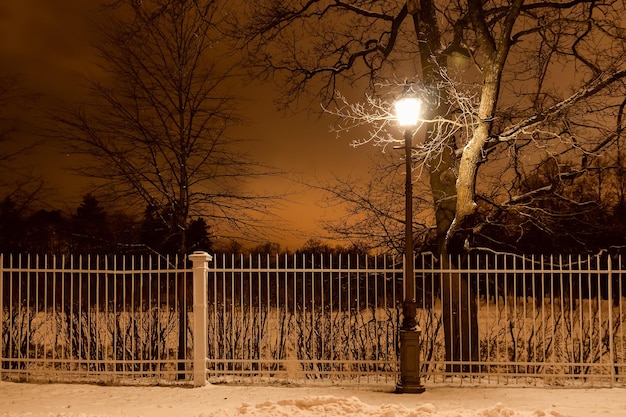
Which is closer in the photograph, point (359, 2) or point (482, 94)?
point (482, 94)

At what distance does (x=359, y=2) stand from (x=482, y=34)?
299 centimetres

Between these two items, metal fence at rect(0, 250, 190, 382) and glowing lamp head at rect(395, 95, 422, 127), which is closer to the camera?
glowing lamp head at rect(395, 95, 422, 127)

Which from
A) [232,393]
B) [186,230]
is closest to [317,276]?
[186,230]

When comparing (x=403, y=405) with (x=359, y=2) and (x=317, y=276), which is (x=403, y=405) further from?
(x=317, y=276)

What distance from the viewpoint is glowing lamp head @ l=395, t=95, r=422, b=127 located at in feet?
33.7

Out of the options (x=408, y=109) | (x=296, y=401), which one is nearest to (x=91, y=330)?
(x=296, y=401)

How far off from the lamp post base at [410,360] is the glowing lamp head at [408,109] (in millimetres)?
2961

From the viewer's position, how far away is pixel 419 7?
507 inches

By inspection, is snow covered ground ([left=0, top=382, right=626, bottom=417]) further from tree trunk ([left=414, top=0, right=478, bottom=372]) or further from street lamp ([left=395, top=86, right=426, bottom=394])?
tree trunk ([left=414, top=0, right=478, bottom=372])

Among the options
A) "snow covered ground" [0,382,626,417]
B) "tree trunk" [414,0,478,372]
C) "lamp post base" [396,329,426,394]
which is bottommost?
"snow covered ground" [0,382,626,417]

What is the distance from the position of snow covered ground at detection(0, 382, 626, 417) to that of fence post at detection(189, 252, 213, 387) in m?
0.24

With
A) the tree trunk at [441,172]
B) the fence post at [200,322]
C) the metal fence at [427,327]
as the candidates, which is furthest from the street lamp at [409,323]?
the tree trunk at [441,172]

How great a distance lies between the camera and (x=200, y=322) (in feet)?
35.8

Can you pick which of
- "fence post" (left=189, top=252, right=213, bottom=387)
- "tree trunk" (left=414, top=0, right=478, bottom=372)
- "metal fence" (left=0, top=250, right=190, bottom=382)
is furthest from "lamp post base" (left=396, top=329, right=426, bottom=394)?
"tree trunk" (left=414, top=0, right=478, bottom=372)
